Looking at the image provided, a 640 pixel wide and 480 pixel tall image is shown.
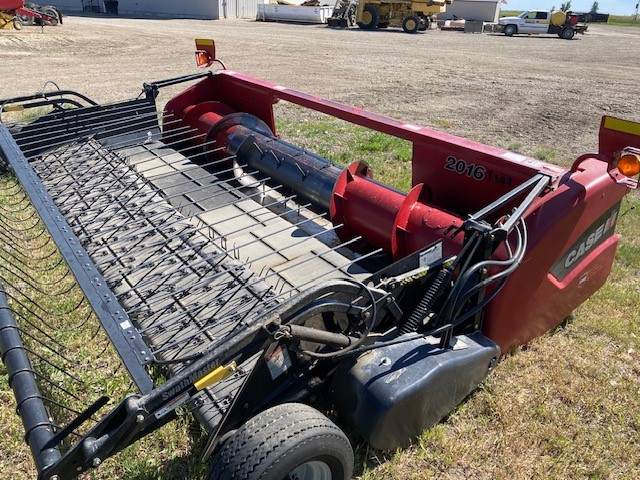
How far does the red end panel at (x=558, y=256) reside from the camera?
2.56 m

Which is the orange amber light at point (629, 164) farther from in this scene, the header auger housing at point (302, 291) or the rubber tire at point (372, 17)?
the rubber tire at point (372, 17)

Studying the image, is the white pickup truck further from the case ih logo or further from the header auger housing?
the case ih logo

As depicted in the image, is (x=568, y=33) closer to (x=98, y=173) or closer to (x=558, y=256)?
(x=98, y=173)

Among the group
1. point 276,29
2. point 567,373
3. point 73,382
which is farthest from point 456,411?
point 276,29

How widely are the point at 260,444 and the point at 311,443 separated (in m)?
0.18

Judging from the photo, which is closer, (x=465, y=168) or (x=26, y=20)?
(x=465, y=168)

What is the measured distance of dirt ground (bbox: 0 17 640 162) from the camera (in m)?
9.08

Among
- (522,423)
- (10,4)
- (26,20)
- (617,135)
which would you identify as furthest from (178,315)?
(26,20)

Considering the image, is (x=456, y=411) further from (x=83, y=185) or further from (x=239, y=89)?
(x=239, y=89)

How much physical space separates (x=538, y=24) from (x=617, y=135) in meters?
30.1

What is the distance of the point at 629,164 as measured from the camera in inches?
96.6

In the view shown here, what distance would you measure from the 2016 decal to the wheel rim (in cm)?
190

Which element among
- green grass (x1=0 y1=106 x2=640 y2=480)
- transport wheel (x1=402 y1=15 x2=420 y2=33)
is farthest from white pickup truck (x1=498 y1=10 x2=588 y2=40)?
green grass (x1=0 y1=106 x2=640 y2=480)

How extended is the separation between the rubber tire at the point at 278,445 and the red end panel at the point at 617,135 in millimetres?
1883
